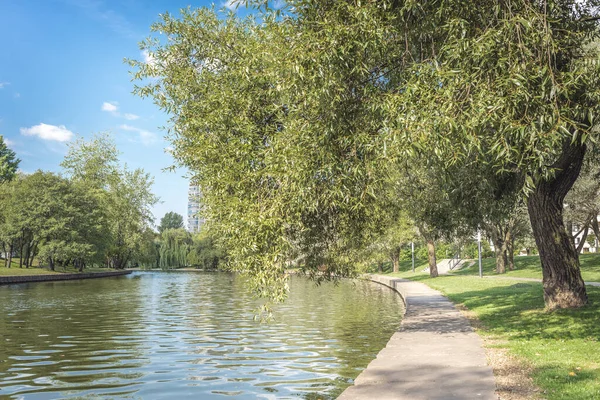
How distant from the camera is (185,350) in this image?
14.0 metres

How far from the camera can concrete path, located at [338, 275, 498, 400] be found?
7.52 metres

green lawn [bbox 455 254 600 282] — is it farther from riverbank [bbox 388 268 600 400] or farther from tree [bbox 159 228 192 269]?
tree [bbox 159 228 192 269]

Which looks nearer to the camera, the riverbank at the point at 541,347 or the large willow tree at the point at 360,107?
the riverbank at the point at 541,347

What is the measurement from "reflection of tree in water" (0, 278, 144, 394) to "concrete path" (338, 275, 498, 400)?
5045mm

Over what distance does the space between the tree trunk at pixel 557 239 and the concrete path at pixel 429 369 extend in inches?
115

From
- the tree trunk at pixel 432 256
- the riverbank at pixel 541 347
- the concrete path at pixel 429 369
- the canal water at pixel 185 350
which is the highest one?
the tree trunk at pixel 432 256

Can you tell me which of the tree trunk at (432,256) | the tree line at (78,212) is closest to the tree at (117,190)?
the tree line at (78,212)

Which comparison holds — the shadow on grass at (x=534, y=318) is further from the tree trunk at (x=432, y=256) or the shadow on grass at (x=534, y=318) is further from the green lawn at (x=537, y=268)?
the tree trunk at (x=432, y=256)

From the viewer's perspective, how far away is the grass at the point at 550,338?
782cm

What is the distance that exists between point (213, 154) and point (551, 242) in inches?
377

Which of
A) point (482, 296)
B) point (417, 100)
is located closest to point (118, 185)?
point (482, 296)

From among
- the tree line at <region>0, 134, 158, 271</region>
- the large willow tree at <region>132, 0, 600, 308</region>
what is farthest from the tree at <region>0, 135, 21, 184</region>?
the large willow tree at <region>132, 0, 600, 308</region>

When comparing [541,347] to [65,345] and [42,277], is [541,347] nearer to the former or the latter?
[65,345]

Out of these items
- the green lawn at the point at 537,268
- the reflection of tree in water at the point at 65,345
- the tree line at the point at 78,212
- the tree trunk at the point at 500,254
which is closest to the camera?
the reflection of tree in water at the point at 65,345
